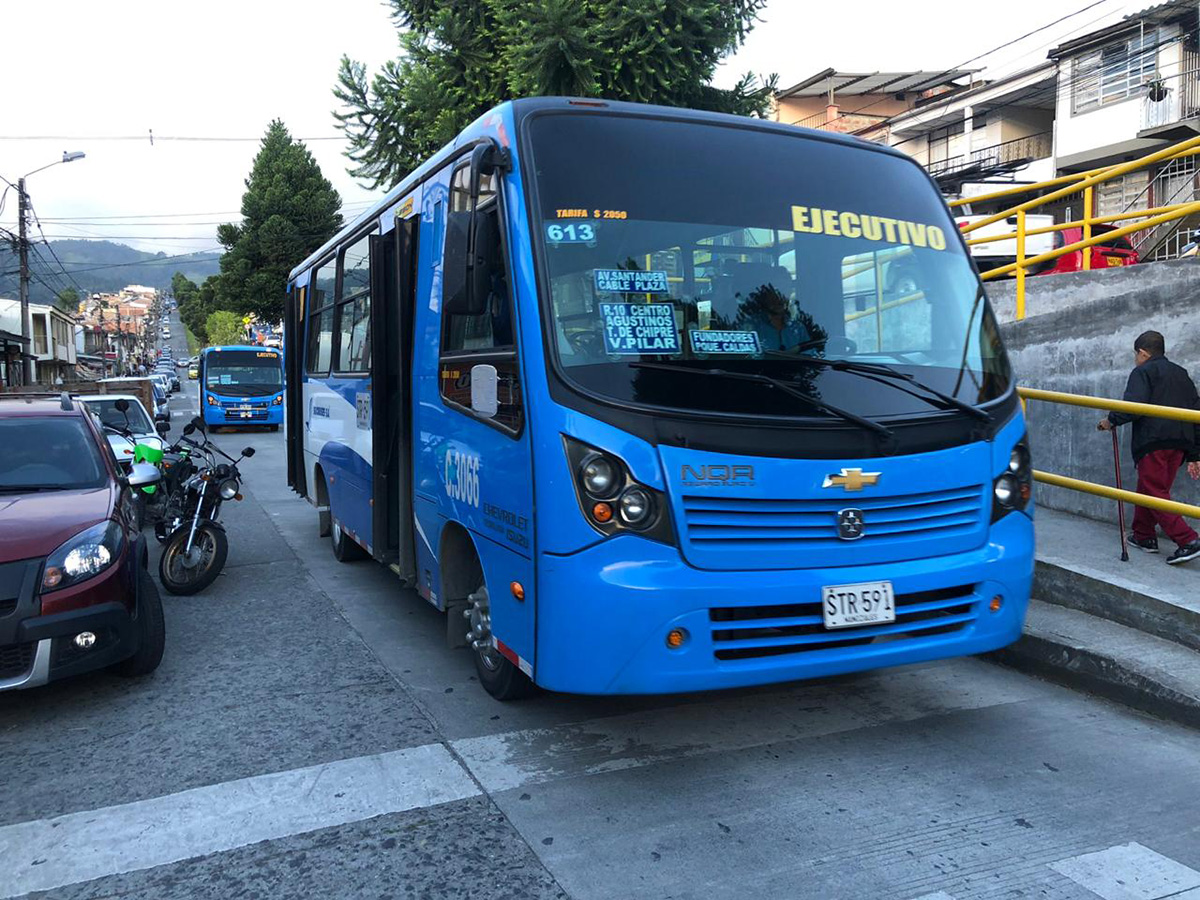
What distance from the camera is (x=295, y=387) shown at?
9828mm

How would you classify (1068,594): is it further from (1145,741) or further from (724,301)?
(724,301)

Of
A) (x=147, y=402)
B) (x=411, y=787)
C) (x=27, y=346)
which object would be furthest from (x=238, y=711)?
(x=27, y=346)

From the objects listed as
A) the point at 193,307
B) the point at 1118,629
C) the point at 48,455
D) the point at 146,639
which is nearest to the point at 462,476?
the point at 146,639

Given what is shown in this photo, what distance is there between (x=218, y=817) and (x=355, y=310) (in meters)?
4.15

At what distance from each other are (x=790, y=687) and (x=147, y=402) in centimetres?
1991

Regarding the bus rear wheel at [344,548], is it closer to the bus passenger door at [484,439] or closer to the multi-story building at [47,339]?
the bus passenger door at [484,439]

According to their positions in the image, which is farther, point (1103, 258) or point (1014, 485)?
point (1103, 258)

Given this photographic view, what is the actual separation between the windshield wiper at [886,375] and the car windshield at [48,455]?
4.26 metres

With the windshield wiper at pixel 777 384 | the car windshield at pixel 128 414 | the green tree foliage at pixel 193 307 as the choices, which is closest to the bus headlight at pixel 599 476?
the windshield wiper at pixel 777 384

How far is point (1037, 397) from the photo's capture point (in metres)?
6.59

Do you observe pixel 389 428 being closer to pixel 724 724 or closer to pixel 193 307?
pixel 724 724

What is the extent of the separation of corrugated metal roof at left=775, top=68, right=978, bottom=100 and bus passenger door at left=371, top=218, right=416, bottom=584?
38.8m

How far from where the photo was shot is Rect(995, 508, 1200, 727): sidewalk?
4645 mm

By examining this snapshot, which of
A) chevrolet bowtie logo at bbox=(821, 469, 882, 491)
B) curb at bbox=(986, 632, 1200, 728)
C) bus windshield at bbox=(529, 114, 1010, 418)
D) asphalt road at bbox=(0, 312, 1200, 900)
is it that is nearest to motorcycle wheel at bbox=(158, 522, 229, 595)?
asphalt road at bbox=(0, 312, 1200, 900)
